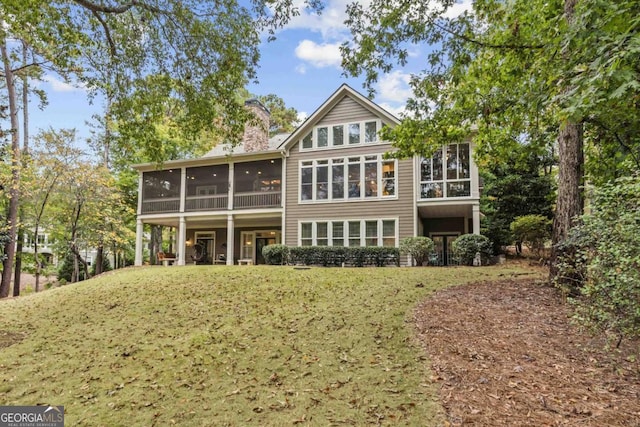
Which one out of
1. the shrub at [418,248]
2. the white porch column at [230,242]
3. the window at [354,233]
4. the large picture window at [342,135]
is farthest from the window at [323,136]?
the shrub at [418,248]

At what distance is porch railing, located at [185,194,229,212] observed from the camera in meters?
18.6

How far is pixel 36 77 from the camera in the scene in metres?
14.7

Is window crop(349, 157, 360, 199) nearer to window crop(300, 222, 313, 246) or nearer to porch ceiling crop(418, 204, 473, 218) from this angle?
window crop(300, 222, 313, 246)

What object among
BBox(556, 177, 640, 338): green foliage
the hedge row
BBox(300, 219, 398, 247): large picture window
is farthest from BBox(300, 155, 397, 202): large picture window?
BBox(556, 177, 640, 338): green foliage

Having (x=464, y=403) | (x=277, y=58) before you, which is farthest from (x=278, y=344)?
(x=277, y=58)

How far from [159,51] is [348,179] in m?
9.90

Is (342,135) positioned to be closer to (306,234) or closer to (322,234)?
(322,234)

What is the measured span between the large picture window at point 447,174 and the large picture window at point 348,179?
1.32 m

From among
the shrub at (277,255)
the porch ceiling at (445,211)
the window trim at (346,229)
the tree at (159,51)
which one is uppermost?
the tree at (159,51)

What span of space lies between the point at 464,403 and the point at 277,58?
824cm

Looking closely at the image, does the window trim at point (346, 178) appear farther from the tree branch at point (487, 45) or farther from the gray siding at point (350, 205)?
the tree branch at point (487, 45)

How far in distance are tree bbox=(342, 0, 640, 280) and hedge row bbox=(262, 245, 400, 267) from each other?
5658 millimetres

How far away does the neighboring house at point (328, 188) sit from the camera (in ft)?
50.5

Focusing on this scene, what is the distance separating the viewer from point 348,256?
14906 mm
